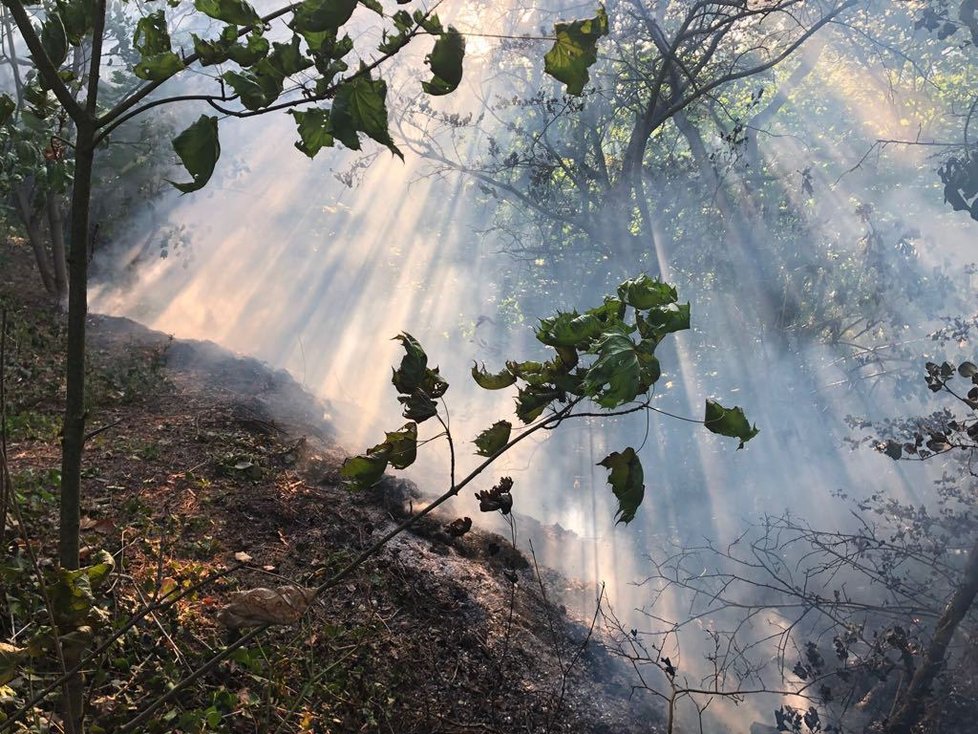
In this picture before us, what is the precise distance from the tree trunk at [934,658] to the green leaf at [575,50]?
13.8 ft

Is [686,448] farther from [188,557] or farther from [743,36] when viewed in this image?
[188,557]

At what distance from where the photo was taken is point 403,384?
1.07m

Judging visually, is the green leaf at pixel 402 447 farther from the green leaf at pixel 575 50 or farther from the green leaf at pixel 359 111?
the green leaf at pixel 575 50

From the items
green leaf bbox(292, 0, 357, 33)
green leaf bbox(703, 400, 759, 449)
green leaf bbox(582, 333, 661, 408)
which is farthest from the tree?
green leaf bbox(703, 400, 759, 449)

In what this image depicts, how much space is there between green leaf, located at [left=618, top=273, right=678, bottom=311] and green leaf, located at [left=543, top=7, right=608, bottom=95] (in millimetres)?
307

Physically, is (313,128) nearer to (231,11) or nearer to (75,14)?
(231,11)

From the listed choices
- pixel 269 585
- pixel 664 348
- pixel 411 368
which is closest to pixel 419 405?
pixel 411 368

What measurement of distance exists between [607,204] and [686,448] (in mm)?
5127

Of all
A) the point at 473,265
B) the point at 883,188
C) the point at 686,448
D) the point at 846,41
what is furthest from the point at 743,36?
the point at 473,265

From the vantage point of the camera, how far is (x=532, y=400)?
1.07 metres

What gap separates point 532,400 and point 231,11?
679 millimetres

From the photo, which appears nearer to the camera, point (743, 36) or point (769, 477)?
point (743, 36)

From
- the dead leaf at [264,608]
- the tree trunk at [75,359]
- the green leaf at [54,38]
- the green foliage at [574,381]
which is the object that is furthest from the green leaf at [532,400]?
the green leaf at [54,38]

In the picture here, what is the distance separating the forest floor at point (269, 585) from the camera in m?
2.05
